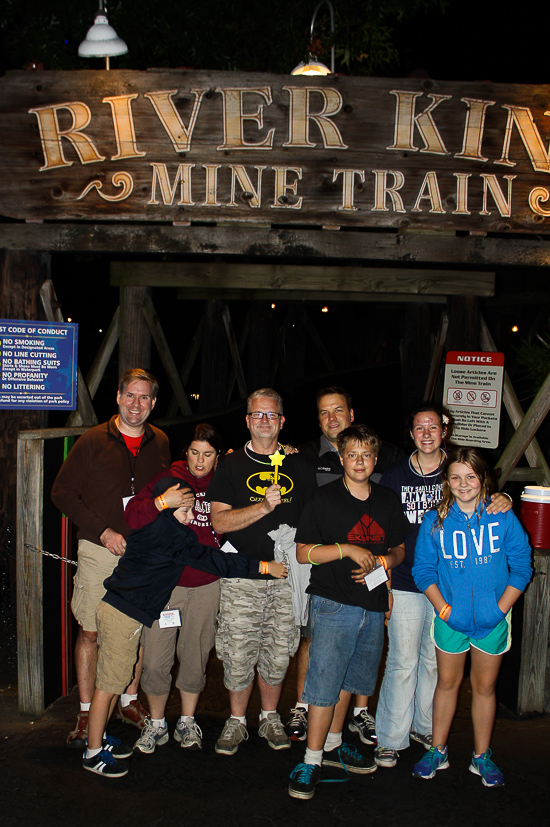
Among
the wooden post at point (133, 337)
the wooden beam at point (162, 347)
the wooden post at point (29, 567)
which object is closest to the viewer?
the wooden post at point (29, 567)

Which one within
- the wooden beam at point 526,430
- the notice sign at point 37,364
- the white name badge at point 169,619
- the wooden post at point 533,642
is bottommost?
the wooden post at point 533,642

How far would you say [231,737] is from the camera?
13.0 ft

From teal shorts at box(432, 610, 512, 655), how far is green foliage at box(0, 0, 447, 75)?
6.75 m

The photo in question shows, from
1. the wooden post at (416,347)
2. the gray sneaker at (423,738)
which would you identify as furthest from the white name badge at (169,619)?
the wooden post at (416,347)

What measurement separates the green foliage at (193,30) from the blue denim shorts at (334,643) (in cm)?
676

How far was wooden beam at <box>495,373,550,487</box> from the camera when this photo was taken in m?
5.11

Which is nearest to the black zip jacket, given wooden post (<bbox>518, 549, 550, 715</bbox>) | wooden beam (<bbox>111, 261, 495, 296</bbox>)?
wooden post (<bbox>518, 549, 550, 715</bbox>)

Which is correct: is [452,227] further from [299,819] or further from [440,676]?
[299,819]

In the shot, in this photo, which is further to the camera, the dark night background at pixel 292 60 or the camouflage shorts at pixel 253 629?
the dark night background at pixel 292 60

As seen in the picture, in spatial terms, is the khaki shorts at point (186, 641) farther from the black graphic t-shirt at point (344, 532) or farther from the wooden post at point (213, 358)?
the wooden post at point (213, 358)

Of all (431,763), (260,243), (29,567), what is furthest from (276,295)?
(431,763)

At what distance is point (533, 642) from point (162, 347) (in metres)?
5.77

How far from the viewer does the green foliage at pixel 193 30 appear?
8188 millimetres

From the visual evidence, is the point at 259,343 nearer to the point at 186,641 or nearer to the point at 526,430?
the point at 526,430
